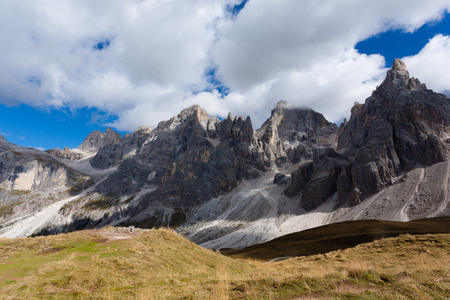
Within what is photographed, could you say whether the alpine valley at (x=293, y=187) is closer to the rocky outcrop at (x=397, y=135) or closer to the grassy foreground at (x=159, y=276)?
the rocky outcrop at (x=397, y=135)

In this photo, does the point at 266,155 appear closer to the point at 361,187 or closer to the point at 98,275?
the point at 361,187

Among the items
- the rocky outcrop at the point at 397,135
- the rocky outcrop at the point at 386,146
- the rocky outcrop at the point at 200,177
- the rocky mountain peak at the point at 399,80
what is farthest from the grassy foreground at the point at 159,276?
the rocky mountain peak at the point at 399,80

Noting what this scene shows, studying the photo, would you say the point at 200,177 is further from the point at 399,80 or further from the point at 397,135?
the point at 399,80

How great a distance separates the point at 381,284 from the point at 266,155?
18538 centimetres

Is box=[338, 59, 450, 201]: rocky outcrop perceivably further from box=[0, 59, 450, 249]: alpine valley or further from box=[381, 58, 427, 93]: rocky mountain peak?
box=[0, 59, 450, 249]: alpine valley

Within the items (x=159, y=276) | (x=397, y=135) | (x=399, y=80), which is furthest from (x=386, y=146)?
(x=159, y=276)

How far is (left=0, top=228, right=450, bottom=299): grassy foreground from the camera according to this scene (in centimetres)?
834

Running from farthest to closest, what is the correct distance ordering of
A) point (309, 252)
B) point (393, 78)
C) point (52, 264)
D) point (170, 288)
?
point (393, 78) < point (309, 252) < point (52, 264) < point (170, 288)

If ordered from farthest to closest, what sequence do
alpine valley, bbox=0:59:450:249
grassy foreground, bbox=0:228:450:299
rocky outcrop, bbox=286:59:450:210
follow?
1. rocky outcrop, bbox=286:59:450:210
2. alpine valley, bbox=0:59:450:249
3. grassy foreground, bbox=0:228:450:299

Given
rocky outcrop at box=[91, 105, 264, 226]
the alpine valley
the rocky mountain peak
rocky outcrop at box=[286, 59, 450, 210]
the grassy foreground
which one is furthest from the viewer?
rocky outcrop at box=[91, 105, 264, 226]

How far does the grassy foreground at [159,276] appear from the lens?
27.3ft

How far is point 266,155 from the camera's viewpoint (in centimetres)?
19250

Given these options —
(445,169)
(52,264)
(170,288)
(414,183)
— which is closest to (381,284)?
(170,288)

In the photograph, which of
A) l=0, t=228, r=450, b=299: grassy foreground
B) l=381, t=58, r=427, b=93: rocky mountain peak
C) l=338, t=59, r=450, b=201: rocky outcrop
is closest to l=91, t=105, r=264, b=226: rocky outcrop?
l=338, t=59, r=450, b=201: rocky outcrop
